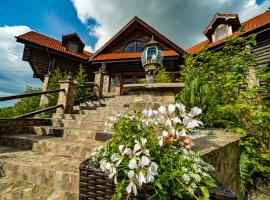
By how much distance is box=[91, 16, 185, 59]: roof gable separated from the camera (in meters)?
9.93

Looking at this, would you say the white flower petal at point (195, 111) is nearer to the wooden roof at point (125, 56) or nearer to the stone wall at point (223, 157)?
the stone wall at point (223, 157)

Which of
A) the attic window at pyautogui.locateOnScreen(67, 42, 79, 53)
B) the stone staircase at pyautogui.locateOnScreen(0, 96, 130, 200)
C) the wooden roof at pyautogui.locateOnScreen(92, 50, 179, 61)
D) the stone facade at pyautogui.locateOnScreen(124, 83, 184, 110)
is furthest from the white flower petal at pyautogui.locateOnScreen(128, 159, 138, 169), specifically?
the attic window at pyautogui.locateOnScreen(67, 42, 79, 53)

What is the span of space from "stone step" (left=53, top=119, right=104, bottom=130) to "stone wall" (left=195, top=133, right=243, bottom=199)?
2327mm

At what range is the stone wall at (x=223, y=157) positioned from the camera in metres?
1.95

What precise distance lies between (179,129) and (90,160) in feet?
2.51

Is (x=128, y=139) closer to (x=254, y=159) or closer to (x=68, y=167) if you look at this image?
(x=68, y=167)

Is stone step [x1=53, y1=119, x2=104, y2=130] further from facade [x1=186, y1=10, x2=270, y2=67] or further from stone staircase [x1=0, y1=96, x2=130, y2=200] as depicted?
facade [x1=186, y1=10, x2=270, y2=67]

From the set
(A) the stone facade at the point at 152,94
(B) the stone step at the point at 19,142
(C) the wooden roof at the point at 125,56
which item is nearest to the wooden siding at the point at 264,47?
(C) the wooden roof at the point at 125,56

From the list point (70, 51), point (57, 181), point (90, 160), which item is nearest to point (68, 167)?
point (57, 181)

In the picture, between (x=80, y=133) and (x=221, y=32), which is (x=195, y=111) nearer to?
(x=80, y=133)

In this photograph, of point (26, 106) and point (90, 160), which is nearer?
point (90, 160)

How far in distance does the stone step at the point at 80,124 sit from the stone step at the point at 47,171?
147 centimetres

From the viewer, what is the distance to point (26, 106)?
8727 millimetres

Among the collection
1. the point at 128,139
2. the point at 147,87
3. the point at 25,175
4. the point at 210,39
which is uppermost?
the point at 210,39
